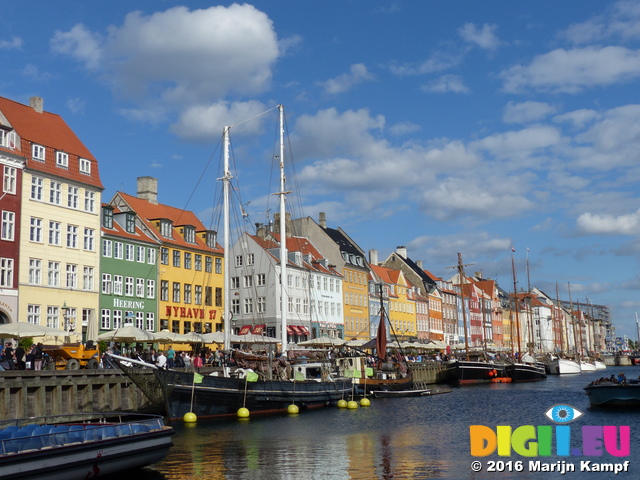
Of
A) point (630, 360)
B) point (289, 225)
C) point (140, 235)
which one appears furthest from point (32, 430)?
point (630, 360)

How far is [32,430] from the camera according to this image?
18.9 metres

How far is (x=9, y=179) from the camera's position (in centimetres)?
5006

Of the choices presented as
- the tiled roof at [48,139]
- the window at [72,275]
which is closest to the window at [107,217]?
the tiled roof at [48,139]

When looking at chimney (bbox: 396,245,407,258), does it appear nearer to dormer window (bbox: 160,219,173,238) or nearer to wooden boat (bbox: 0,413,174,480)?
dormer window (bbox: 160,219,173,238)

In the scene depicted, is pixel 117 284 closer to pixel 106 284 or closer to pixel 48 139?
pixel 106 284

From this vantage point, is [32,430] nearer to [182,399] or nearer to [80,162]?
[182,399]

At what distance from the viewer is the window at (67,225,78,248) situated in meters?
55.0

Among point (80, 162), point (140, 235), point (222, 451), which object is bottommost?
point (222, 451)

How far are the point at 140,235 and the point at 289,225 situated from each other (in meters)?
34.4

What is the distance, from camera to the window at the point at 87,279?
55875 millimetres

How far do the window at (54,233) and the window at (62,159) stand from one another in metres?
4.25

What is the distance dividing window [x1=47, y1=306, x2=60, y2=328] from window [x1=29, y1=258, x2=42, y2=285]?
2.07m

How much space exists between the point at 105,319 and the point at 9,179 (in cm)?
1288

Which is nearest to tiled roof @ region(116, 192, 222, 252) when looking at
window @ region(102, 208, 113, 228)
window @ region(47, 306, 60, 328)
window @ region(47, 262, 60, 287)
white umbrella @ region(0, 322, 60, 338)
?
window @ region(102, 208, 113, 228)
